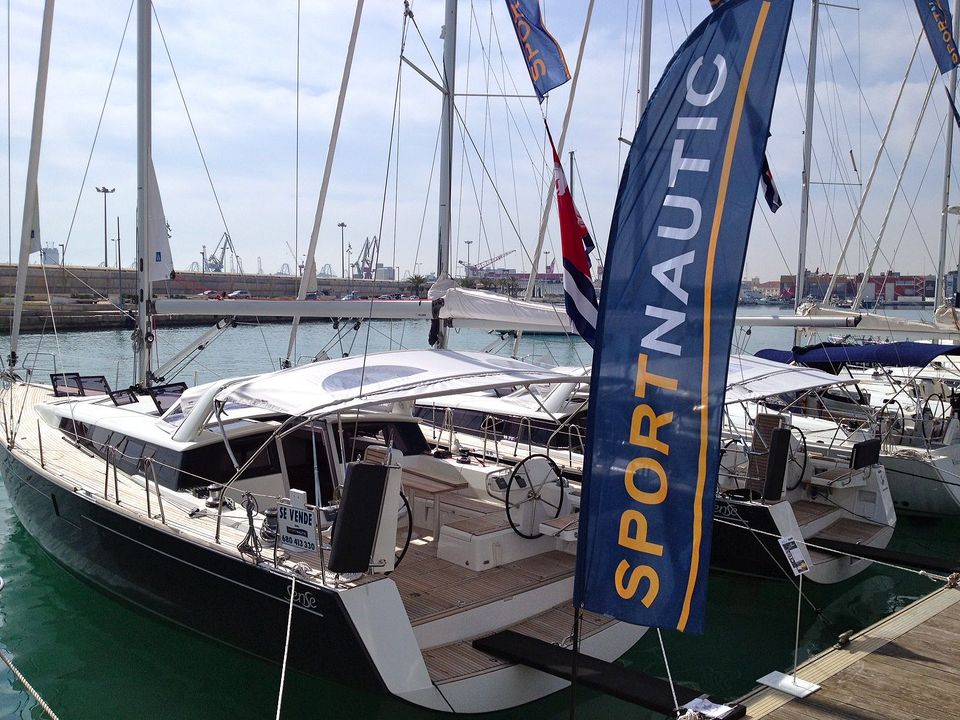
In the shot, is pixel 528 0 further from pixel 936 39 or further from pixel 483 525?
pixel 936 39

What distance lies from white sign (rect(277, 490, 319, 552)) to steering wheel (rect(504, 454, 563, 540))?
182cm

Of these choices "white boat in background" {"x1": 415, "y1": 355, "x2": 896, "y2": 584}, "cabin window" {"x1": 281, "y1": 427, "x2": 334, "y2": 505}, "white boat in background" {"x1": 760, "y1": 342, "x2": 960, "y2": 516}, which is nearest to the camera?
"cabin window" {"x1": 281, "y1": 427, "x2": 334, "y2": 505}

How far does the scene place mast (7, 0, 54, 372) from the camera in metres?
11.4

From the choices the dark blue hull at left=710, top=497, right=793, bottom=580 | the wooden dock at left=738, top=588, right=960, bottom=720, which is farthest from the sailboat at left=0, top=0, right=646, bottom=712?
the dark blue hull at left=710, top=497, right=793, bottom=580

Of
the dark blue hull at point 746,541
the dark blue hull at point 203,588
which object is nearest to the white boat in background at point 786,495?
the dark blue hull at point 746,541

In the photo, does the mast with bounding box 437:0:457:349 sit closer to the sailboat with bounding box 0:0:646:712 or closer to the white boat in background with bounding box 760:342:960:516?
the sailboat with bounding box 0:0:646:712

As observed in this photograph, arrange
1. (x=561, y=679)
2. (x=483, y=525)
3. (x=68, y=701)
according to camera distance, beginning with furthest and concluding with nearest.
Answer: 1. (x=483, y=525)
2. (x=68, y=701)
3. (x=561, y=679)

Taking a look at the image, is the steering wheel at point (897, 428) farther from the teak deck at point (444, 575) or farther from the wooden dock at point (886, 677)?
the teak deck at point (444, 575)

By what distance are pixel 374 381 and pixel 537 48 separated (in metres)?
6.67

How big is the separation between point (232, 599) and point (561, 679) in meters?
2.59

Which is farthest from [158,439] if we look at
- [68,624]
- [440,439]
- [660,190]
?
[660,190]

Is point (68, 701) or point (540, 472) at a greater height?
point (540, 472)

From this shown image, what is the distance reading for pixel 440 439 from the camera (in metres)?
11.1

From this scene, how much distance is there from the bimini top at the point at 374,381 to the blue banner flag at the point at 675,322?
9.17 feet
